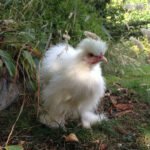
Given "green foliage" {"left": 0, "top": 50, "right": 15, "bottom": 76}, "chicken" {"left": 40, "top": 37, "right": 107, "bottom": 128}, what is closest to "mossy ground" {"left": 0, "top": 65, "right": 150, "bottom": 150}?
"chicken" {"left": 40, "top": 37, "right": 107, "bottom": 128}

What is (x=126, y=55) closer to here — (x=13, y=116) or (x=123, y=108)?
(x=123, y=108)

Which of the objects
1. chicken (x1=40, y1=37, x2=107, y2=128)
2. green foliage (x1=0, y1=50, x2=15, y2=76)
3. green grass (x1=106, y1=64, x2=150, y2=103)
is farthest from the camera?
green grass (x1=106, y1=64, x2=150, y2=103)

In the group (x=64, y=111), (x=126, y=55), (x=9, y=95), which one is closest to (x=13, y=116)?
(x=9, y=95)

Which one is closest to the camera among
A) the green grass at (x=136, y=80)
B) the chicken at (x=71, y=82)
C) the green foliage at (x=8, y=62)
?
the green foliage at (x=8, y=62)

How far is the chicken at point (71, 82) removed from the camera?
3115mm

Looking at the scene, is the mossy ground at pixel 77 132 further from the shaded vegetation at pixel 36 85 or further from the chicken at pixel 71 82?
the chicken at pixel 71 82

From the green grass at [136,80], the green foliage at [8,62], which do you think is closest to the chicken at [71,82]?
the green foliage at [8,62]

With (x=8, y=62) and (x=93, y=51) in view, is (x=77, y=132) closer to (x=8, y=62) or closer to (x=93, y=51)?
(x=93, y=51)

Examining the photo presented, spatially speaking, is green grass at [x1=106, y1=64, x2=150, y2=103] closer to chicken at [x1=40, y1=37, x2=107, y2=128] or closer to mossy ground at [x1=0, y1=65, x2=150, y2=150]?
→ mossy ground at [x1=0, y1=65, x2=150, y2=150]

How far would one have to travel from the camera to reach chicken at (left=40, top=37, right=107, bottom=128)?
312 cm

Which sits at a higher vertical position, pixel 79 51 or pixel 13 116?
pixel 79 51

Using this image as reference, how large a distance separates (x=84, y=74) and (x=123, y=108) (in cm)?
83

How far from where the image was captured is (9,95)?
3359mm

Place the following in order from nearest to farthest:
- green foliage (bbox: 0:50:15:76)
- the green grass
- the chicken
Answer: green foliage (bbox: 0:50:15:76)
the chicken
the green grass
